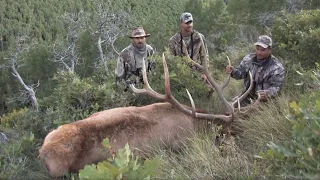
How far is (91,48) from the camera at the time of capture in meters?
28.9

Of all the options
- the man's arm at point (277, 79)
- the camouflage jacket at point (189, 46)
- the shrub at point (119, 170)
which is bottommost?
the man's arm at point (277, 79)

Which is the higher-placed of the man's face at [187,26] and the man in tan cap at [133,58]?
the man's face at [187,26]

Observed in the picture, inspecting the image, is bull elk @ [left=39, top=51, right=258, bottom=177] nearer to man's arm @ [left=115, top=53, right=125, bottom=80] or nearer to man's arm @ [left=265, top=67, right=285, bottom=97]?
man's arm @ [left=265, top=67, right=285, bottom=97]

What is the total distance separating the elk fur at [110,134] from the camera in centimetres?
439

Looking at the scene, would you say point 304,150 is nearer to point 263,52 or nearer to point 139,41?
point 263,52

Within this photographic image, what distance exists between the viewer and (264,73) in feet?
18.9

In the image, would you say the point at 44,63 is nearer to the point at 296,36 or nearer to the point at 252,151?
the point at 296,36

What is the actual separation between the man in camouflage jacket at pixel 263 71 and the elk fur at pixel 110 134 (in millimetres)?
1188

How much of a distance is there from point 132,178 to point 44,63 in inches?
1267

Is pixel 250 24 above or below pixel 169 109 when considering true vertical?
below

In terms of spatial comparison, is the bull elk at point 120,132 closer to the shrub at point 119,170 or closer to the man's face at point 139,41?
the shrub at point 119,170

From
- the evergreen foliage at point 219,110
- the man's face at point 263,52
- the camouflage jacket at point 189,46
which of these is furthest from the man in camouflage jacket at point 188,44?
the man's face at point 263,52

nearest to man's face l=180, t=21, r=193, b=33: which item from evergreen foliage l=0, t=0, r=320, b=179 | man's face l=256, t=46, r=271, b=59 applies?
evergreen foliage l=0, t=0, r=320, b=179

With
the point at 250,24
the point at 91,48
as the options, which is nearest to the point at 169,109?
the point at 250,24
